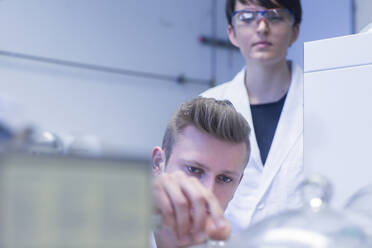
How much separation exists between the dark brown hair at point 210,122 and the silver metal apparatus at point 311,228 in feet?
1.65

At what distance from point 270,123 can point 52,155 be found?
1.00 m

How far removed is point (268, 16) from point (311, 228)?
0.92 m

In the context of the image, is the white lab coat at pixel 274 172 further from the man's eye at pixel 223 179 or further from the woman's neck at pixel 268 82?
the man's eye at pixel 223 179

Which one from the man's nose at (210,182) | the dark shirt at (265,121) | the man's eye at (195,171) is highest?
the man's eye at (195,171)

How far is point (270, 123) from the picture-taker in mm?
1169

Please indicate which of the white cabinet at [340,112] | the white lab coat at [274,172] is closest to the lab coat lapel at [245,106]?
the white lab coat at [274,172]

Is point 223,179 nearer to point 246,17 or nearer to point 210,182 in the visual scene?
point 210,182

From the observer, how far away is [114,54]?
227 cm

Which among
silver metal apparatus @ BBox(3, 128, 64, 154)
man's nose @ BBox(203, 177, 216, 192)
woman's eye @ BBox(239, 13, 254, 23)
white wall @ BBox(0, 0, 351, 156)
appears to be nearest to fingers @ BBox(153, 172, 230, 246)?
silver metal apparatus @ BBox(3, 128, 64, 154)

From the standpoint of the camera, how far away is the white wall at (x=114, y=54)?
203 centimetres

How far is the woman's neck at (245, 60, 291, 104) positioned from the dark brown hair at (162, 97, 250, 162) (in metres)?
0.35

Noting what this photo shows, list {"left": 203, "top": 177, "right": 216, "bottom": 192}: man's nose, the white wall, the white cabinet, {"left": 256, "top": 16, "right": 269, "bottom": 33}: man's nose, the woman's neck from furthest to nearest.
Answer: the white wall → the woman's neck → {"left": 256, "top": 16, "right": 269, "bottom": 33}: man's nose → {"left": 203, "top": 177, "right": 216, "bottom": 192}: man's nose → the white cabinet

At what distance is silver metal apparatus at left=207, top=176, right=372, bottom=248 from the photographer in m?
0.24

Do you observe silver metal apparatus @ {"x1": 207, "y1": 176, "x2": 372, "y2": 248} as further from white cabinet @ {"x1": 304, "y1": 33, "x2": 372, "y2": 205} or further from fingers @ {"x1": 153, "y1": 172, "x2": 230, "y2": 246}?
white cabinet @ {"x1": 304, "y1": 33, "x2": 372, "y2": 205}
